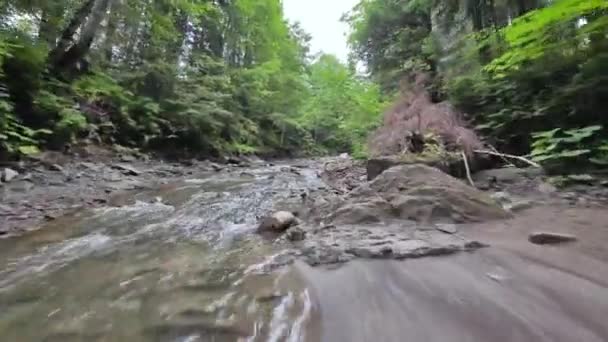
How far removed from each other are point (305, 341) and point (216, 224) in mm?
2738

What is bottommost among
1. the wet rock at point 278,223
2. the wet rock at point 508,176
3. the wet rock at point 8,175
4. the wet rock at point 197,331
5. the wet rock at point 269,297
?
the wet rock at point 197,331

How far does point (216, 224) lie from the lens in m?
4.19

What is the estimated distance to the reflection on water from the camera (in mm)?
1820

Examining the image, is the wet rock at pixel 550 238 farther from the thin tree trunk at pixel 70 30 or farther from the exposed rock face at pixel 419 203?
the thin tree trunk at pixel 70 30

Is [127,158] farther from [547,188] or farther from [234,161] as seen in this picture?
[547,188]

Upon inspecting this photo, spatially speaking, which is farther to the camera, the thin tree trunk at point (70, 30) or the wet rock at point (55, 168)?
the thin tree trunk at point (70, 30)

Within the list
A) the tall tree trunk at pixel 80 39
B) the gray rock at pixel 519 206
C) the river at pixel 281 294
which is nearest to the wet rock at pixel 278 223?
the river at pixel 281 294

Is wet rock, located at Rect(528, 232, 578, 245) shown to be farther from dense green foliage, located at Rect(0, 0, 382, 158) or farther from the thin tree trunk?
the thin tree trunk

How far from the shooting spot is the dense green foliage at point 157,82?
725 centimetres

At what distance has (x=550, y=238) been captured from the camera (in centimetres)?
258

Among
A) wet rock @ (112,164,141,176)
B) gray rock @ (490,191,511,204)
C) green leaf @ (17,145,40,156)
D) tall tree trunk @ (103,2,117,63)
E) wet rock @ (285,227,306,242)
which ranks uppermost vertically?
Answer: tall tree trunk @ (103,2,117,63)

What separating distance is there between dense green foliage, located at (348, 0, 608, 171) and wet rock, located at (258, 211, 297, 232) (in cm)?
341

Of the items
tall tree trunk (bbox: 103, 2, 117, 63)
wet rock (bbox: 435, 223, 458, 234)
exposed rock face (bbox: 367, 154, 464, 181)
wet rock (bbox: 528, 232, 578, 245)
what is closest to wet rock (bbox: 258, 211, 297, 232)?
wet rock (bbox: 435, 223, 458, 234)

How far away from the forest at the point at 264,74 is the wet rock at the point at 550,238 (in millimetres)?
2388
